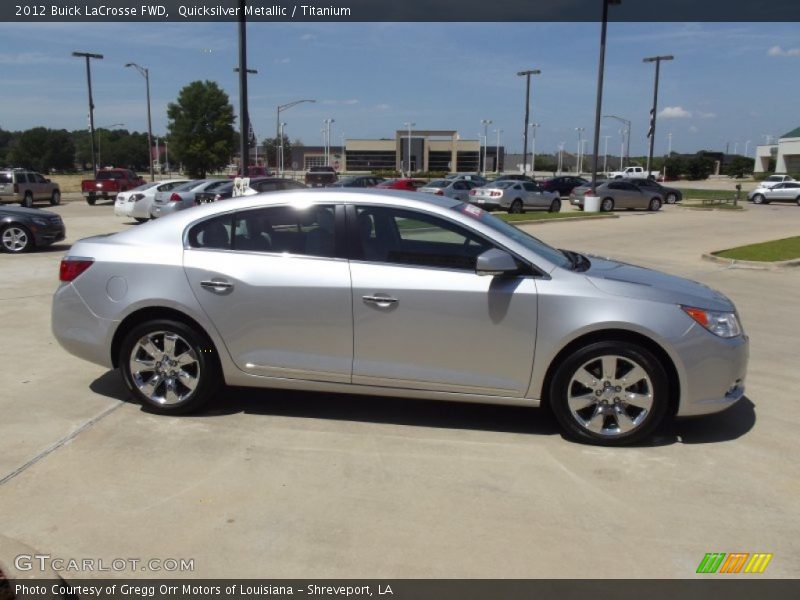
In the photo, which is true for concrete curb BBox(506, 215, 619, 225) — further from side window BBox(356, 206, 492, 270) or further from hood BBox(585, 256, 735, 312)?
side window BBox(356, 206, 492, 270)

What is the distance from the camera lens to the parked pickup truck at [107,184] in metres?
37.1

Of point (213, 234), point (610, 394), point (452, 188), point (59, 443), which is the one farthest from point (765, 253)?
point (452, 188)

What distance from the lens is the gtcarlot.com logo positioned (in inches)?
129

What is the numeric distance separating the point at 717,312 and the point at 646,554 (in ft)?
6.38

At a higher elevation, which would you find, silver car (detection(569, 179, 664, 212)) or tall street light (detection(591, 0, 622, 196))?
tall street light (detection(591, 0, 622, 196))

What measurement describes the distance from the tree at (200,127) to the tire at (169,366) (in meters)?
70.7

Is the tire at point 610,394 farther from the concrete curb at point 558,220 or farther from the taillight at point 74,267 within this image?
the concrete curb at point 558,220

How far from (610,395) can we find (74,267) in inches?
154

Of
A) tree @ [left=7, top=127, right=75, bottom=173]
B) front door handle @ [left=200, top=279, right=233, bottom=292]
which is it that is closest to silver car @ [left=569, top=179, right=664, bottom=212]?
front door handle @ [left=200, top=279, right=233, bottom=292]

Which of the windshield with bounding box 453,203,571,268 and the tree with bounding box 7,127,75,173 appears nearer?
the windshield with bounding box 453,203,571,268

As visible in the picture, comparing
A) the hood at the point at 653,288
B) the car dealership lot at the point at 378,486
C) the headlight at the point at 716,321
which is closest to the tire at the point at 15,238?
the car dealership lot at the point at 378,486

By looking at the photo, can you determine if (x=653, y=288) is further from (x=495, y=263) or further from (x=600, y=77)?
(x=600, y=77)

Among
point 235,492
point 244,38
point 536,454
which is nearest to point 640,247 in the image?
point 244,38

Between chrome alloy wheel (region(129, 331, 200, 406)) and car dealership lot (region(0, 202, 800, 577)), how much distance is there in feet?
0.67
